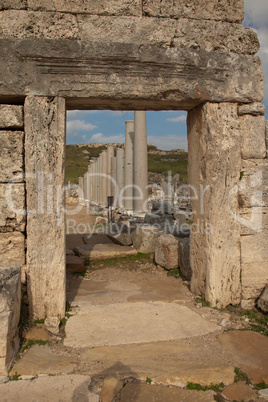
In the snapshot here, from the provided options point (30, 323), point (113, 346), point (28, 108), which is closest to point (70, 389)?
point (113, 346)

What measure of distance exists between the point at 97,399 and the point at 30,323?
1407 mm

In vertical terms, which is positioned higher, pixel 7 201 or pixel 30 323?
pixel 7 201

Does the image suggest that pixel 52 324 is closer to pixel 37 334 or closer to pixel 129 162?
pixel 37 334

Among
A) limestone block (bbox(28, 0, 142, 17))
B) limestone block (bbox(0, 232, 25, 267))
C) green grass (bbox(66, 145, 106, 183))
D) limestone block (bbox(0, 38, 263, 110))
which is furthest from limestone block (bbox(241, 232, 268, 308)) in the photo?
green grass (bbox(66, 145, 106, 183))

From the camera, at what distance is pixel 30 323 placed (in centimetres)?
355

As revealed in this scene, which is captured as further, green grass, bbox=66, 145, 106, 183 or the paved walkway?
green grass, bbox=66, 145, 106, 183

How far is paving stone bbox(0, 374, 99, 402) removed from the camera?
2.44 meters

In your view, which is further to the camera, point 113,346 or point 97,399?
point 113,346

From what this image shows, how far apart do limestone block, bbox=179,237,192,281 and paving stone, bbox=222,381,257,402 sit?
2.61m

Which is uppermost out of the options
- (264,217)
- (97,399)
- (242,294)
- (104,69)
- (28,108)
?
(104,69)

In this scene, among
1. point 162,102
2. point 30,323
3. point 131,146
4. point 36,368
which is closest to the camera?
point 36,368

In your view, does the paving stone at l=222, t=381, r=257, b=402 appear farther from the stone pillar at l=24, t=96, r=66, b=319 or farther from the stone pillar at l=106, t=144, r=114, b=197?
the stone pillar at l=106, t=144, r=114, b=197

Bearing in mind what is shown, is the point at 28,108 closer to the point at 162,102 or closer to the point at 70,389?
the point at 162,102

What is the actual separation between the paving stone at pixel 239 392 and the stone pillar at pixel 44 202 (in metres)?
2.00
